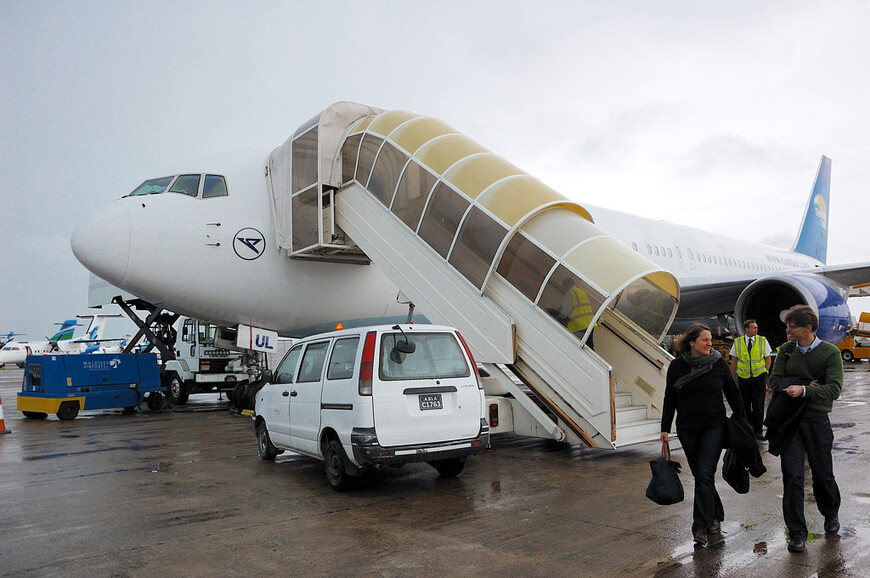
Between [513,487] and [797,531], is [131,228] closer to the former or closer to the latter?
[513,487]

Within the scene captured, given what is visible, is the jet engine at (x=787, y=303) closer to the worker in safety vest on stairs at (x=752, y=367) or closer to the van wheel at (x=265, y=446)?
the worker in safety vest on stairs at (x=752, y=367)

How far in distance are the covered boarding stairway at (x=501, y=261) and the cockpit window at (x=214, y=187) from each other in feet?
3.44

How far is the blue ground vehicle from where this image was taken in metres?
12.8

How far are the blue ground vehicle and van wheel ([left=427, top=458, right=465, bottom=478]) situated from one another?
9.17 meters

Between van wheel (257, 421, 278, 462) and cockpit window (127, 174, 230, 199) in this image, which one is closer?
van wheel (257, 421, 278, 462)

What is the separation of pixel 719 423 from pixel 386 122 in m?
7.63

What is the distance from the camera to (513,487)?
6.23 m

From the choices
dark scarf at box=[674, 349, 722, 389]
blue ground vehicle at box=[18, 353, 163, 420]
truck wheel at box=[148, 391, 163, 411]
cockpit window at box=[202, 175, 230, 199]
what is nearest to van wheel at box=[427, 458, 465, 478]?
dark scarf at box=[674, 349, 722, 389]

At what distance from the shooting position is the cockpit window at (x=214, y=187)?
1102cm

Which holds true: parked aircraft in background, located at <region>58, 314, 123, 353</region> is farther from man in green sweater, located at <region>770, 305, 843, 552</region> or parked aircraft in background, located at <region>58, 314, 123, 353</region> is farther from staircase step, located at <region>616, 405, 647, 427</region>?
man in green sweater, located at <region>770, 305, 843, 552</region>

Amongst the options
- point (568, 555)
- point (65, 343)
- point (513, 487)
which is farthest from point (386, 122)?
point (65, 343)

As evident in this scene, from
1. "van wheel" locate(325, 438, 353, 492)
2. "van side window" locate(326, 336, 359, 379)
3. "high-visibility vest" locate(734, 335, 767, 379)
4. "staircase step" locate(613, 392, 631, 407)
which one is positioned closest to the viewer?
"van wheel" locate(325, 438, 353, 492)

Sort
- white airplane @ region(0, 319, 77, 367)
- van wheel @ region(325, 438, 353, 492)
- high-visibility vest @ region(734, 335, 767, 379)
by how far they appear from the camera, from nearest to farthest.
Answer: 1. van wheel @ region(325, 438, 353, 492)
2. high-visibility vest @ region(734, 335, 767, 379)
3. white airplane @ region(0, 319, 77, 367)

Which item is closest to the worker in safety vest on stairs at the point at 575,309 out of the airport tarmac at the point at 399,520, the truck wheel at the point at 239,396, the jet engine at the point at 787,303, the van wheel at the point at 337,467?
the airport tarmac at the point at 399,520
